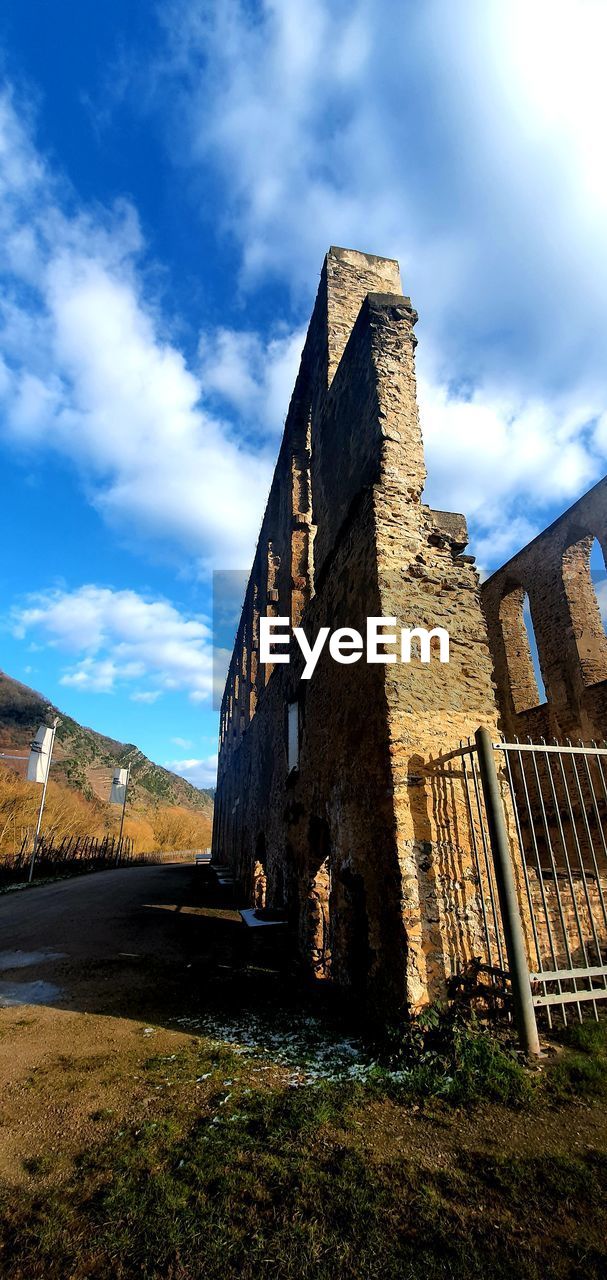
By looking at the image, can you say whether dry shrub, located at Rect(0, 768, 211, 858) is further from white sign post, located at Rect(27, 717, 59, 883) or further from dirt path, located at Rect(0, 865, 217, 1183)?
dirt path, located at Rect(0, 865, 217, 1183)

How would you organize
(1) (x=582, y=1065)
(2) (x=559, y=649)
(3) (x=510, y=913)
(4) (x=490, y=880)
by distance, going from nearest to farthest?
(1) (x=582, y=1065)
(3) (x=510, y=913)
(4) (x=490, y=880)
(2) (x=559, y=649)

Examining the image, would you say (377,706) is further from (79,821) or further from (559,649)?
(79,821)

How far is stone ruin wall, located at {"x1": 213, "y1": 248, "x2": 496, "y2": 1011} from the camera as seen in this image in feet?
13.5

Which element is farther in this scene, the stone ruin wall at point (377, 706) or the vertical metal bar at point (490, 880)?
the stone ruin wall at point (377, 706)

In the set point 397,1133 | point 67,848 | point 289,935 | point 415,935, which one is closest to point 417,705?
point 415,935

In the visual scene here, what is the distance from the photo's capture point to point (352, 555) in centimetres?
594

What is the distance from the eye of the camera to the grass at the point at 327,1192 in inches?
77.7

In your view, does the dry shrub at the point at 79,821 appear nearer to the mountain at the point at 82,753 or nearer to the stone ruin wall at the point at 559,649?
the mountain at the point at 82,753

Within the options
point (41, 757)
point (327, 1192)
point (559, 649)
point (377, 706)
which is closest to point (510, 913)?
point (377, 706)

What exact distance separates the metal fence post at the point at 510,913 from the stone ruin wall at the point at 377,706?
46 cm

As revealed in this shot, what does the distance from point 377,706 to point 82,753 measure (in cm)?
6032

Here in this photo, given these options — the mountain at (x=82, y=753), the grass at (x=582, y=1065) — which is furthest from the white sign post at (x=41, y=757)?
the mountain at (x=82, y=753)

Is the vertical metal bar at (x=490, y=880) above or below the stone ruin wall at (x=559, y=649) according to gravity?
below

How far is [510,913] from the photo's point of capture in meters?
3.66
